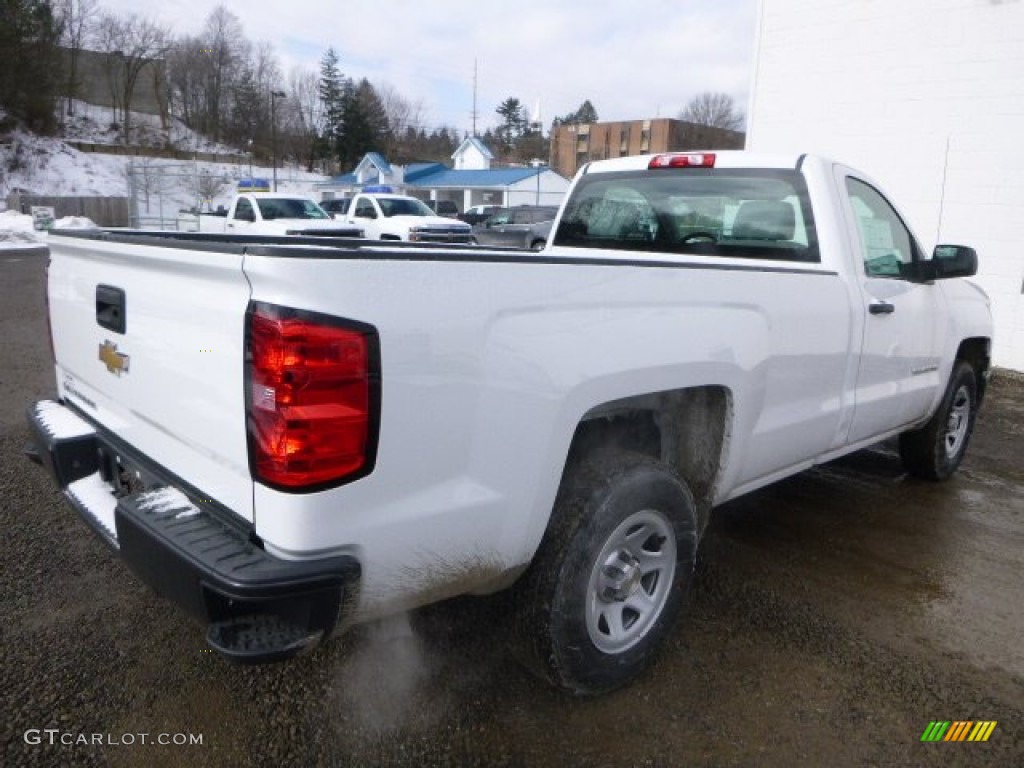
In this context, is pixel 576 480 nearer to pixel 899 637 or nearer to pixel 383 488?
pixel 383 488

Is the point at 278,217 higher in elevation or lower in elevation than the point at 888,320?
higher

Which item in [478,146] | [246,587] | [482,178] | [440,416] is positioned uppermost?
[478,146]

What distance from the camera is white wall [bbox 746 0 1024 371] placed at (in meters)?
8.98

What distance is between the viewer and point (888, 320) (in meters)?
3.81

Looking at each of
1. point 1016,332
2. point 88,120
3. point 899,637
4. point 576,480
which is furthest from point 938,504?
point 88,120

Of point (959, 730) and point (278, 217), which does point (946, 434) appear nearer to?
point (959, 730)

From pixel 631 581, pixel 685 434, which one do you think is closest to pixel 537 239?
pixel 685 434

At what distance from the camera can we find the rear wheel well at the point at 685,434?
9.41 feet

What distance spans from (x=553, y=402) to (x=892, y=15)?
10.1 meters

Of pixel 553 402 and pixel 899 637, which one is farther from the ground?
pixel 553 402

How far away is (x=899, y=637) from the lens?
10.3 feet

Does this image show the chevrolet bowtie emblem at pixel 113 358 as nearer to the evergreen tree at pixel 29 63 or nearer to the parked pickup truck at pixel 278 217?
the parked pickup truck at pixel 278 217

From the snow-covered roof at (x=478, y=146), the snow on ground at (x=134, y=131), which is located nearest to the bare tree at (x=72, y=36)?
the snow on ground at (x=134, y=131)

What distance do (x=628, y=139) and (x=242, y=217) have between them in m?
68.2
